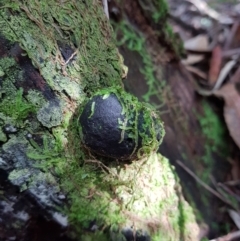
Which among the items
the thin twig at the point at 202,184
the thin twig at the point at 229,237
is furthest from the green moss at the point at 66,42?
the thin twig at the point at 229,237

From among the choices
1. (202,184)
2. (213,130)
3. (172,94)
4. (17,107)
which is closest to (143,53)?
(172,94)

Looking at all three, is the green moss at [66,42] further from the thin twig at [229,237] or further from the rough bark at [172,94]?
the thin twig at [229,237]

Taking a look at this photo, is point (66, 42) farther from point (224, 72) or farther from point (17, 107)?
point (224, 72)

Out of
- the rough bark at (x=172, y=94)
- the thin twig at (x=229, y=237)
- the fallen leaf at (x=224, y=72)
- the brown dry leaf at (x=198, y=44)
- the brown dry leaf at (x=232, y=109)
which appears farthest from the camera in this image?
the brown dry leaf at (x=198, y=44)

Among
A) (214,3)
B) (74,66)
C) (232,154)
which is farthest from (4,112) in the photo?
(214,3)

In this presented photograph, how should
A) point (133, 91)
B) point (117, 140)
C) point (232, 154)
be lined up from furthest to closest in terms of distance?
point (232, 154) → point (133, 91) → point (117, 140)

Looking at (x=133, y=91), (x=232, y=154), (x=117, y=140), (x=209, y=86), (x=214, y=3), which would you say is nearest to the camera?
(x=117, y=140)

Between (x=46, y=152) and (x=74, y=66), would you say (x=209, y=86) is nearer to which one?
(x=74, y=66)

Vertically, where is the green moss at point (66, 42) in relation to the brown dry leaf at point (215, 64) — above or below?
above
